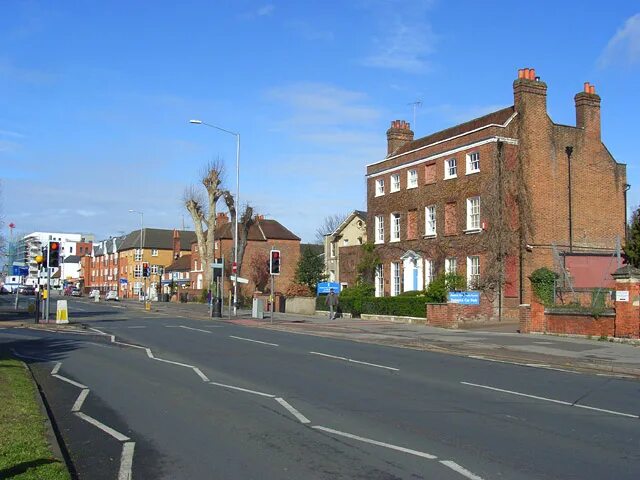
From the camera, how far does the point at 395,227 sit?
44.0m

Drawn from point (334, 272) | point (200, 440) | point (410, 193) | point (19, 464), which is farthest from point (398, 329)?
point (334, 272)

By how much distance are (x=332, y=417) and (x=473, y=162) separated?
30.0 meters

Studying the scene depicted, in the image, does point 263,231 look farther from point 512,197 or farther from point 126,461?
point 126,461

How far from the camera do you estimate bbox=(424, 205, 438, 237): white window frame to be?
40.4 metres

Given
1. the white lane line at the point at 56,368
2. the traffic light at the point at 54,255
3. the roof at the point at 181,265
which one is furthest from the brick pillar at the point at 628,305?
the roof at the point at 181,265

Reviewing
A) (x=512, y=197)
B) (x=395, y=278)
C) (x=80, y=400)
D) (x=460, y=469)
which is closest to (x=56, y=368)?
(x=80, y=400)

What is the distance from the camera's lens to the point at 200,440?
27.0 feet

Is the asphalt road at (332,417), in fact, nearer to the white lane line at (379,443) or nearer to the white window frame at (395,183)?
the white lane line at (379,443)

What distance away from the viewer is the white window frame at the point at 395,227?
4375 cm

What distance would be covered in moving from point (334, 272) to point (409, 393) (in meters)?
47.1

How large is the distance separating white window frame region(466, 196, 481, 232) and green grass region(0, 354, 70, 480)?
1145 inches

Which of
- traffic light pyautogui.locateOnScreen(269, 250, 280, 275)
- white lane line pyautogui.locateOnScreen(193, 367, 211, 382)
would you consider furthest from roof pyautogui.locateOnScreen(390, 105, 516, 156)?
white lane line pyautogui.locateOnScreen(193, 367, 211, 382)

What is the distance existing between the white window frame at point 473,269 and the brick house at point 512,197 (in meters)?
0.06

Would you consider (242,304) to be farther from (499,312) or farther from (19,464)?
(19,464)
